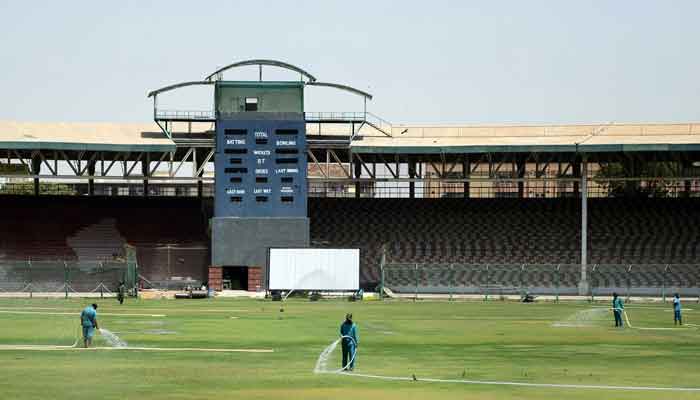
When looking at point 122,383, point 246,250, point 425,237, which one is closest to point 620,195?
point 425,237

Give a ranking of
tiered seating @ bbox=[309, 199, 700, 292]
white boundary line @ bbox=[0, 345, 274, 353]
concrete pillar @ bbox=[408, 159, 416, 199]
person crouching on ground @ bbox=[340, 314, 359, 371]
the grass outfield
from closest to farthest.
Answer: the grass outfield, person crouching on ground @ bbox=[340, 314, 359, 371], white boundary line @ bbox=[0, 345, 274, 353], tiered seating @ bbox=[309, 199, 700, 292], concrete pillar @ bbox=[408, 159, 416, 199]

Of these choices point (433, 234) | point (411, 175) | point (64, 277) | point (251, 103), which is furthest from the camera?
point (411, 175)

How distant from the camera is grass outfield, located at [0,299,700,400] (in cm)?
3184

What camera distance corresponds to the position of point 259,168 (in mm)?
93438

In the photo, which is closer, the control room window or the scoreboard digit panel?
the scoreboard digit panel

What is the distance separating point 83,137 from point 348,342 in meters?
66.0

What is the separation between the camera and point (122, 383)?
32406mm

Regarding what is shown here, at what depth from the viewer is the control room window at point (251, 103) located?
3711 inches

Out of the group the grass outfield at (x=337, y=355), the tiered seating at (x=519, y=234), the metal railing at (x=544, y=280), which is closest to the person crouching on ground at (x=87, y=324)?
the grass outfield at (x=337, y=355)

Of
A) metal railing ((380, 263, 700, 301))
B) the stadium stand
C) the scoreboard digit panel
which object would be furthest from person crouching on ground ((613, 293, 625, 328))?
the scoreboard digit panel

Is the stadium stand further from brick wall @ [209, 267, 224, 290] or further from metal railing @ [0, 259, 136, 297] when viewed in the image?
metal railing @ [0, 259, 136, 297]

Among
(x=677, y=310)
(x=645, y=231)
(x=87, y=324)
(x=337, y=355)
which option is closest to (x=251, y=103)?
(x=645, y=231)

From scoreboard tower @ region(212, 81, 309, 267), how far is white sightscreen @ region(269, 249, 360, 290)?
684cm

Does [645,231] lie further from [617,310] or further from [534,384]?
[534,384]
